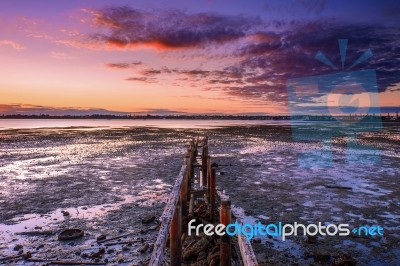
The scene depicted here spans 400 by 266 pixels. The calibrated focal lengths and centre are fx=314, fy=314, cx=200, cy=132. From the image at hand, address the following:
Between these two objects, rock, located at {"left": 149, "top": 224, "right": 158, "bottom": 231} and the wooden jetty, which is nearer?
the wooden jetty

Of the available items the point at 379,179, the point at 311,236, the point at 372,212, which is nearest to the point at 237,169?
the point at 379,179

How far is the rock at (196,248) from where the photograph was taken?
6.82 m

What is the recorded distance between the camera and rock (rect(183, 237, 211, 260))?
6.82 meters

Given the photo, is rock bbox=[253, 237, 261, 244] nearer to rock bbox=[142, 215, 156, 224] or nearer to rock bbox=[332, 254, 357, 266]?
rock bbox=[332, 254, 357, 266]

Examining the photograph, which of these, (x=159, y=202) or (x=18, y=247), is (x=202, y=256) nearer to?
(x=18, y=247)

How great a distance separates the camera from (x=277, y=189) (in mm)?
13445

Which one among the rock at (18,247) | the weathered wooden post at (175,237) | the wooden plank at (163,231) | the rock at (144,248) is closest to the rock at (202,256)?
the weathered wooden post at (175,237)

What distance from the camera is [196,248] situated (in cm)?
695

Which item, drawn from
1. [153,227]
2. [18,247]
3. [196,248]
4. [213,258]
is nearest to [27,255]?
[18,247]

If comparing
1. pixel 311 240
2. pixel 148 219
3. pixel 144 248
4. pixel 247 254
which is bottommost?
pixel 311 240

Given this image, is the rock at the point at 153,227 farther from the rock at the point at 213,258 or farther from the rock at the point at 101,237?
the rock at the point at 213,258

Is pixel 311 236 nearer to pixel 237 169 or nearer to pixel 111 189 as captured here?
pixel 111 189

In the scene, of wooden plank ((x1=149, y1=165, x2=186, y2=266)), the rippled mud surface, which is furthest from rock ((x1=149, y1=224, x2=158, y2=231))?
wooden plank ((x1=149, y1=165, x2=186, y2=266))

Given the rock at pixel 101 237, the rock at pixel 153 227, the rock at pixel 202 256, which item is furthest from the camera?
the rock at pixel 153 227
